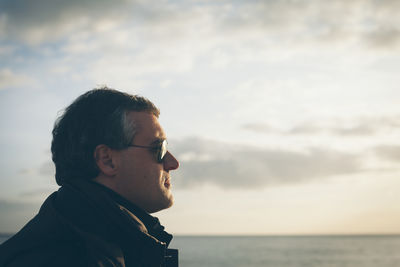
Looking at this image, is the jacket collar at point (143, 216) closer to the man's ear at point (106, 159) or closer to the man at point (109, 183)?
the man at point (109, 183)

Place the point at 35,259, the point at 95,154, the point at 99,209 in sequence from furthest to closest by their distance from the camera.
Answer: the point at 95,154 → the point at 99,209 → the point at 35,259

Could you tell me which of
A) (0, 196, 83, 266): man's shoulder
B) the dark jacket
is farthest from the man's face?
(0, 196, 83, 266): man's shoulder

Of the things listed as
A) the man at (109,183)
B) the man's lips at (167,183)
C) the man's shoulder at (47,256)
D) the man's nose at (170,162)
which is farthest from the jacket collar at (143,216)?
the man's shoulder at (47,256)

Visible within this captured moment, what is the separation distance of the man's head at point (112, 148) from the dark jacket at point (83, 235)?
174mm

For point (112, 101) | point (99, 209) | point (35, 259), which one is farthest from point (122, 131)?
point (35, 259)

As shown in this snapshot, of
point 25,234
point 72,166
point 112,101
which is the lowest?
point 25,234

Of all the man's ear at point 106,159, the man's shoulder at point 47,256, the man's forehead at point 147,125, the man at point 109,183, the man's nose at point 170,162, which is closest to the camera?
the man's shoulder at point 47,256

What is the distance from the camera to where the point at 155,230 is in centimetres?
277

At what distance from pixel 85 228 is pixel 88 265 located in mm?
265

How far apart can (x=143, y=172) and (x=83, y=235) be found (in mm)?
770

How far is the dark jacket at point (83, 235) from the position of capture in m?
2.03

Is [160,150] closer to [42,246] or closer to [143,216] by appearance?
[143,216]

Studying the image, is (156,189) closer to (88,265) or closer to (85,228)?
(85,228)

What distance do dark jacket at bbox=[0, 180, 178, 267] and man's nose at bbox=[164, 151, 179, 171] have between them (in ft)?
1.47
